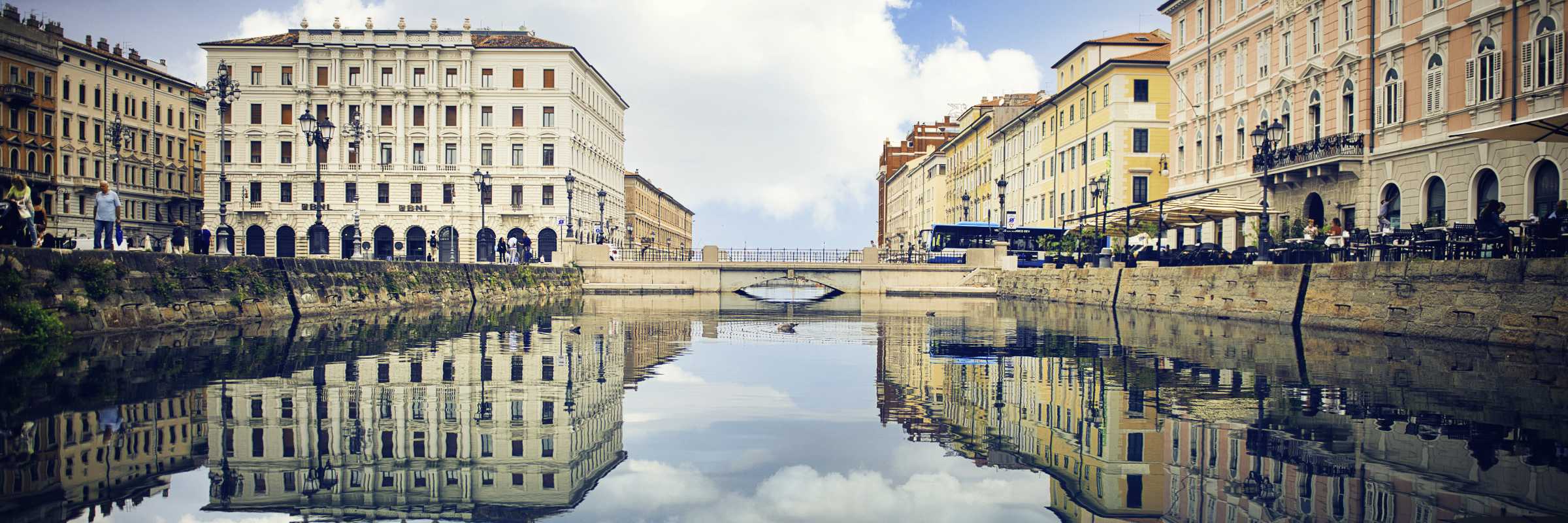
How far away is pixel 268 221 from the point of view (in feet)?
265

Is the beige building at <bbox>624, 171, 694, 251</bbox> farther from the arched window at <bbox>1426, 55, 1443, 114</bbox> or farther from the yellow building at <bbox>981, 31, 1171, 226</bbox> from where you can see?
the arched window at <bbox>1426, 55, 1443, 114</bbox>

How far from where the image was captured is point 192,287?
64.8 feet

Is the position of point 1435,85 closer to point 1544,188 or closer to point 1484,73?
point 1484,73

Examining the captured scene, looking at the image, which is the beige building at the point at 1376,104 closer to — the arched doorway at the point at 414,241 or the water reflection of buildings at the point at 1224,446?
the water reflection of buildings at the point at 1224,446

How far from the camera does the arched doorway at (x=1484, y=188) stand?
28672mm

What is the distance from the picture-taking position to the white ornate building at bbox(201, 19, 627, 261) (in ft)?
265

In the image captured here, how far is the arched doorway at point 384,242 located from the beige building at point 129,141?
47.2 feet

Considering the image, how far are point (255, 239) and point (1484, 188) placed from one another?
254 ft

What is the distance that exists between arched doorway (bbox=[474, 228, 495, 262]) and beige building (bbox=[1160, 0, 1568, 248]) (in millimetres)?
50649

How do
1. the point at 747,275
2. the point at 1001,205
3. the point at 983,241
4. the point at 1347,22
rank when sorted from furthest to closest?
the point at 983,241 < the point at 747,275 < the point at 1001,205 < the point at 1347,22

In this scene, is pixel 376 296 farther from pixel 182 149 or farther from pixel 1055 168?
pixel 182 149

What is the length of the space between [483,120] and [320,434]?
77.5 m

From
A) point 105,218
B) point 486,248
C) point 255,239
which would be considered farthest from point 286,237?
point 105,218

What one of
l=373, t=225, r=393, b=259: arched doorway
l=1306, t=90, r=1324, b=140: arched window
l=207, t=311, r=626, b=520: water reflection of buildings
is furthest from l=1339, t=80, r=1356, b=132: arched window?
l=373, t=225, r=393, b=259: arched doorway
